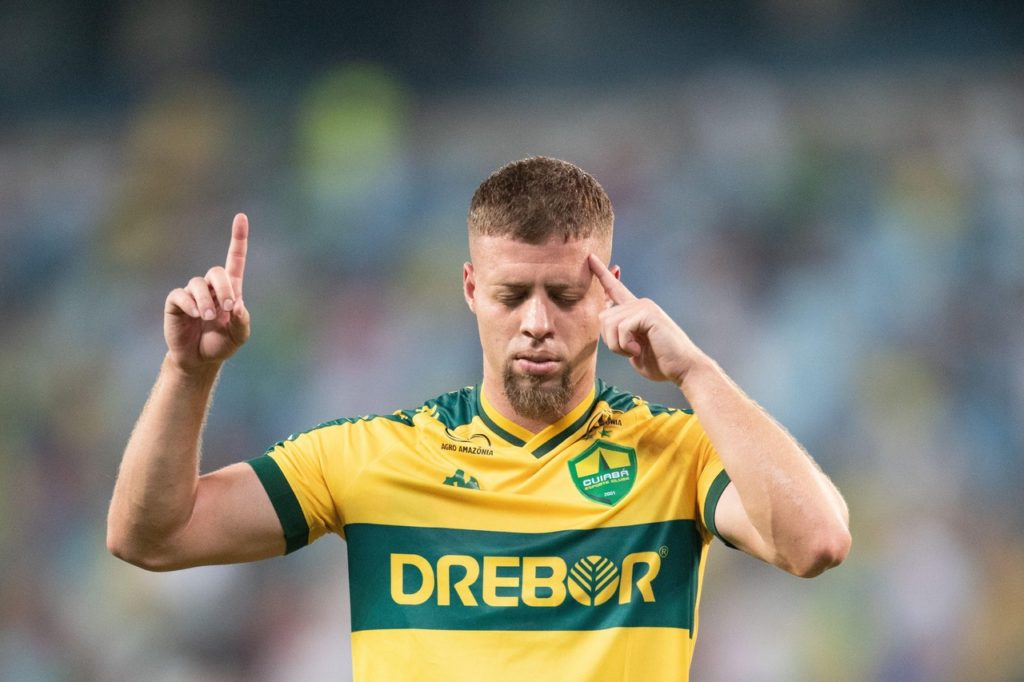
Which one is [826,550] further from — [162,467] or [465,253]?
[465,253]

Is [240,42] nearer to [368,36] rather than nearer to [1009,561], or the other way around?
[368,36]

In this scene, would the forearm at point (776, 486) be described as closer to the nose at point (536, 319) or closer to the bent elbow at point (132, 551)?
the nose at point (536, 319)

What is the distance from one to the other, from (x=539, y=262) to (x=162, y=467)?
31.2 inches

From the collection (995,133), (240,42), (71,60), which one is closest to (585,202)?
(995,133)

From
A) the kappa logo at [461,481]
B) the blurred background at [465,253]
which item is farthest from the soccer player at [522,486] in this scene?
the blurred background at [465,253]

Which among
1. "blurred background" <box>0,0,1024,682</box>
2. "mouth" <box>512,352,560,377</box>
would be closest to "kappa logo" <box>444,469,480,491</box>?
"mouth" <box>512,352,560,377</box>

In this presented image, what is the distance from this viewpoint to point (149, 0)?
541 cm

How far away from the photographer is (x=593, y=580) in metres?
2.15

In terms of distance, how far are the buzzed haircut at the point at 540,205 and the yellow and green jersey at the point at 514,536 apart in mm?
380

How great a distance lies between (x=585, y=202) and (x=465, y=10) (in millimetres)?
3269

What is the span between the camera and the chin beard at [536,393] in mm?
2279

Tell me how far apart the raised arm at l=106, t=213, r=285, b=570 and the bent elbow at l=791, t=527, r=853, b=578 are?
1036 mm

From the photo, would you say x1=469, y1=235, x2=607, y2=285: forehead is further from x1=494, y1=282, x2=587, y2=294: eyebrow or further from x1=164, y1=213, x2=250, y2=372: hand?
x1=164, y1=213, x2=250, y2=372: hand

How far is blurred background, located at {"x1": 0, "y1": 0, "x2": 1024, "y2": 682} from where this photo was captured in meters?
4.56
